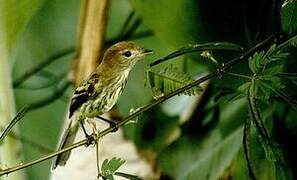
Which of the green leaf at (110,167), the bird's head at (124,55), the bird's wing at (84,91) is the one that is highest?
the bird's head at (124,55)

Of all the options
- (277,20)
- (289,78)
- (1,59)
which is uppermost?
(1,59)

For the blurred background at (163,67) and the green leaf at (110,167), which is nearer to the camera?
the green leaf at (110,167)

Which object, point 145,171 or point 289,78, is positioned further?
point 145,171

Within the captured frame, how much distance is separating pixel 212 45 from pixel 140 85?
0.15m

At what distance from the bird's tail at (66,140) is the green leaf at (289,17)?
0.94ft

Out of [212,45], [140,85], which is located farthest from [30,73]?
[212,45]

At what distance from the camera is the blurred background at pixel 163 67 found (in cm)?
88

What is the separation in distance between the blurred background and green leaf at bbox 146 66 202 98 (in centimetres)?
6

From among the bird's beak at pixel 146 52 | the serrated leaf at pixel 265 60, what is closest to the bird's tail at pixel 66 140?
the bird's beak at pixel 146 52

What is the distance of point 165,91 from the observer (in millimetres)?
793

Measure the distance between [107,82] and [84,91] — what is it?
0.10ft

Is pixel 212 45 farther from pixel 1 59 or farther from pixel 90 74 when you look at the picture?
pixel 1 59

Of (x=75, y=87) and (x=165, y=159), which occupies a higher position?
(x=75, y=87)

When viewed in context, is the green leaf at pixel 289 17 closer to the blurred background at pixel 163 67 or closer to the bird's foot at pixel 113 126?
the blurred background at pixel 163 67
